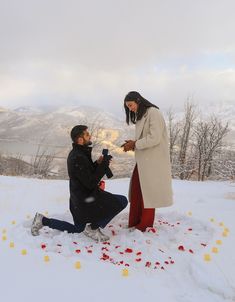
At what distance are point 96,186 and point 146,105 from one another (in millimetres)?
1226

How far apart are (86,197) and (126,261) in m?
0.98

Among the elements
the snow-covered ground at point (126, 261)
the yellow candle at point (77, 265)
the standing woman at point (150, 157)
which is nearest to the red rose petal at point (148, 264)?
the snow-covered ground at point (126, 261)

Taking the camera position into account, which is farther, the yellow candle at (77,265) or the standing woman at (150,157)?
the standing woman at (150,157)

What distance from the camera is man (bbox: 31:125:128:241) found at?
169 inches

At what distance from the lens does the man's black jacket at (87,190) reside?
4268 millimetres

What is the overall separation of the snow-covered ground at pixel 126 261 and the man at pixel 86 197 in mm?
128

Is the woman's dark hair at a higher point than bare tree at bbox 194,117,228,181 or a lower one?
higher

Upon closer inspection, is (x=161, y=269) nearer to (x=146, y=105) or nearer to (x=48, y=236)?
(x=48, y=236)

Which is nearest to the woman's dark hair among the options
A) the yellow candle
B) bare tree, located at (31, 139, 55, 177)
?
the yellow candle

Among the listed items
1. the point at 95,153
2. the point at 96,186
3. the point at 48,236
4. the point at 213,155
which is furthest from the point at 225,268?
the point at 95,153

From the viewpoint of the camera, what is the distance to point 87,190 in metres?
4.41

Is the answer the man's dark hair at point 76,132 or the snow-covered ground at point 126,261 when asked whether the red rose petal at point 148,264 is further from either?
the man's dark hair at point 76,132

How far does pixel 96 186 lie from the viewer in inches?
173

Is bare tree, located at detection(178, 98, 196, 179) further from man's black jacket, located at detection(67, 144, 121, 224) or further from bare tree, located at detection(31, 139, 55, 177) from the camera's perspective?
man's black jacket, located at detection(67, 144, 121, 224)
